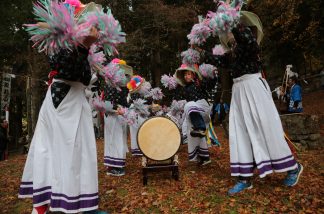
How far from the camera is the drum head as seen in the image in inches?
215

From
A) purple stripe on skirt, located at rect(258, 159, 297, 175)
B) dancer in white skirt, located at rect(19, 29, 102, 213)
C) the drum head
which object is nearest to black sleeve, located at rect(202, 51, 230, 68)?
the drum head

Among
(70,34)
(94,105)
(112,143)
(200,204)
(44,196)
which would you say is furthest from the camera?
(112,143)

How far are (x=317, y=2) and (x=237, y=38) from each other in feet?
45.6

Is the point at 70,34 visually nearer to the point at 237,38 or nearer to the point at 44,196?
the point at 44,196

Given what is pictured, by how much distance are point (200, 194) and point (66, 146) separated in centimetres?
215

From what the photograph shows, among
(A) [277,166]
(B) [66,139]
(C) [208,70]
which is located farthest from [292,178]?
(B) [66,139]

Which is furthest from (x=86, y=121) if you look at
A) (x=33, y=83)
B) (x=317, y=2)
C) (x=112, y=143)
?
(x=317, y=2)

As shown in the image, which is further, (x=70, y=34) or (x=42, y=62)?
(x=42, y=62)

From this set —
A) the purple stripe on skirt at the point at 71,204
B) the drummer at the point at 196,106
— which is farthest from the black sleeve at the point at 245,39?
the purple stripe on skirt at the point at 71,204

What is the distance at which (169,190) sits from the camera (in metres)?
5.03

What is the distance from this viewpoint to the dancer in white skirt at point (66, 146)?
11.1 ft

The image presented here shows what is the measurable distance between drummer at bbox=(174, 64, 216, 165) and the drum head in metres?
0.74

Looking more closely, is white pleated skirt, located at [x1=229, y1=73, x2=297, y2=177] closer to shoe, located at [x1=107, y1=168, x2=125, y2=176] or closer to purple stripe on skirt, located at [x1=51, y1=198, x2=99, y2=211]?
purple stripe on skirt, located at [x1=51, y1=198, x2=99, y2=211]

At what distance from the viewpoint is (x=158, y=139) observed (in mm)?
5488
